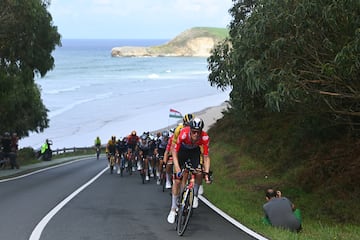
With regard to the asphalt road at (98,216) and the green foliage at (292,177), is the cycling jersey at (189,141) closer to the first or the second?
the asphalt road at (98,216)

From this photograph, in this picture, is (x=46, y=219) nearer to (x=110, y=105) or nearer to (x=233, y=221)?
(x=233, y=221)

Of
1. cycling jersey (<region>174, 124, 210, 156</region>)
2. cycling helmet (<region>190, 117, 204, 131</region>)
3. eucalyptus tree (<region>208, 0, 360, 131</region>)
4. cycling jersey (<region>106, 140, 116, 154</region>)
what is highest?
eucalyptus tree (<region>208, 0, 360, 131</region>)

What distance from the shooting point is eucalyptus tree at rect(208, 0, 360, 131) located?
972cm

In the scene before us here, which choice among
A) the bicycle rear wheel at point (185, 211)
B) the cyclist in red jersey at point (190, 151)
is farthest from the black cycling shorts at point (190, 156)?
the bicycle rear wheel at point (185, 211)

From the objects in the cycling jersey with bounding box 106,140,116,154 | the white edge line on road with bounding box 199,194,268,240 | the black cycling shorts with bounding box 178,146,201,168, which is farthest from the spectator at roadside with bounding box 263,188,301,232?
the cycling jersey with bounding box 106,140,116,154

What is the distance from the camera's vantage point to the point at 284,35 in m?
11.0

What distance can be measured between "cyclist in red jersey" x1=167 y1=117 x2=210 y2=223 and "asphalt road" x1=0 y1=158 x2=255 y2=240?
2.21 feet

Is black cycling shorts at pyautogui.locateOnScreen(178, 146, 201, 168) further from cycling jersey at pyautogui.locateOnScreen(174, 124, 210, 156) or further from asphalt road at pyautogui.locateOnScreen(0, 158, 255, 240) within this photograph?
asphalt road at pyautogui.locateOnScreen(0, 158, 255, 240)

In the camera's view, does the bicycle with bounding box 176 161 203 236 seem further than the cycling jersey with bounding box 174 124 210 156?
No

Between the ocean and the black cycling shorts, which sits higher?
the black cycling shorts

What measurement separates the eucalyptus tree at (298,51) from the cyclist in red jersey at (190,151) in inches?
64.1

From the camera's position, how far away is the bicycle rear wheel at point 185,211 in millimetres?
9094

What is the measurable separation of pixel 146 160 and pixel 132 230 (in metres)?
9.78

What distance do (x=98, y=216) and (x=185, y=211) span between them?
2.69 m
